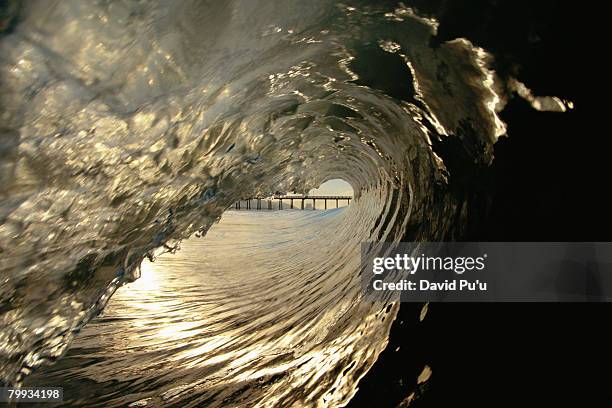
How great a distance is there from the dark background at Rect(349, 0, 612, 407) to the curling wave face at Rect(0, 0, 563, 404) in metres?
0.19

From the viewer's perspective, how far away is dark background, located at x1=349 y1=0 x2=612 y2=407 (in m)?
1.78

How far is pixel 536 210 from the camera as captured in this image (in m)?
2.10

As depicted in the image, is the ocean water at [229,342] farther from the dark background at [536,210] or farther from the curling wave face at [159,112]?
the dark background at [536,210]

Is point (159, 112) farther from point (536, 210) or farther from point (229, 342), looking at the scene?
point (229, 342)

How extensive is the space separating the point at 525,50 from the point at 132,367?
10.2ft

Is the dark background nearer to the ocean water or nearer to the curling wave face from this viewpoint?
the curling wave face

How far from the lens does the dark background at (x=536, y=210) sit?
178 cm

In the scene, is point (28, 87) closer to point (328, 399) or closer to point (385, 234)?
point (328, 399)

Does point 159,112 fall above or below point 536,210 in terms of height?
above

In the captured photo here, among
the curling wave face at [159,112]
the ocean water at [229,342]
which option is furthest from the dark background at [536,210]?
the ocean water at [229,342]

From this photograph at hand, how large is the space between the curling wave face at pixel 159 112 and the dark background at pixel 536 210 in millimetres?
191

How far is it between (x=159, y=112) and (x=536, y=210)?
1.73 meters

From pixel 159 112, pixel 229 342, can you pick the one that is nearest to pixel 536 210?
pixel 159 112

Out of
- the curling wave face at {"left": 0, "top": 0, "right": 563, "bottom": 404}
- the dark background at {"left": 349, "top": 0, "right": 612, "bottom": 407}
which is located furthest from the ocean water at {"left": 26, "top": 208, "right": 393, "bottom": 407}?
the dark background at {"left": 349, "top": 0, "right": 612, "bottom": 407}
